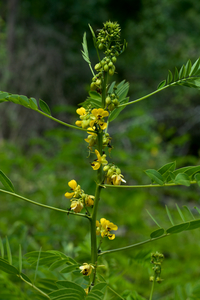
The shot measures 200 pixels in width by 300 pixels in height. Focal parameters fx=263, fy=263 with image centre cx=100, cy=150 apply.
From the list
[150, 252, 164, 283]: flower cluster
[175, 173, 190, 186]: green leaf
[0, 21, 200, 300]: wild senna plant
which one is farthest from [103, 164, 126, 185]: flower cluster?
[150, 252, 164, 283]: flower cluster

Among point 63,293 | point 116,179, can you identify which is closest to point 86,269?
point 63,293

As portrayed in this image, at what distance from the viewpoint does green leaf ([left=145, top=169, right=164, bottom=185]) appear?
0.50 meters

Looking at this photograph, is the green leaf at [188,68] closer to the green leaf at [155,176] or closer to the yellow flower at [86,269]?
the green leaf at [155,176]

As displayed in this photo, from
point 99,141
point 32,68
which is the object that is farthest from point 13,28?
point 99,141

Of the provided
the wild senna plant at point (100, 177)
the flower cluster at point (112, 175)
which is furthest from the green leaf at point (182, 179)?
the flower cluster at point (112, 175)

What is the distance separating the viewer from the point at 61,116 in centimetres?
580

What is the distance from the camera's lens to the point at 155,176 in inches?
20.2

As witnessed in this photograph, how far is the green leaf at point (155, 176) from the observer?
50 centimetres

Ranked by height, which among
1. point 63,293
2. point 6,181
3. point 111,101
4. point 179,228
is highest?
point 111,101

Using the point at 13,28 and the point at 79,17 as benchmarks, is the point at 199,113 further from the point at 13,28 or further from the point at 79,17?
the point at 13,28

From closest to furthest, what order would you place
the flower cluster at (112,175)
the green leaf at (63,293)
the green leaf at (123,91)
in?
the green leaf at (63,293) → the flower cluster at (112,175) → the green leaf at (123,91)

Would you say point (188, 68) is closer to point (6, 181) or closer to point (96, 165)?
point (96, 165)

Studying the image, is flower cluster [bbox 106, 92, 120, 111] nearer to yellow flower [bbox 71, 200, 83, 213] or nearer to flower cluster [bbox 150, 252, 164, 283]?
yellow flower [bbox 71, 200, 83, 213]

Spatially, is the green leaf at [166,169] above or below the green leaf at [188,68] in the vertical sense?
below
